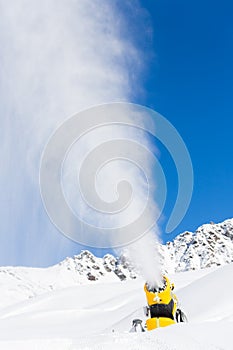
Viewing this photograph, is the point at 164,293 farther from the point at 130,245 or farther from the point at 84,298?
the point at 84,298

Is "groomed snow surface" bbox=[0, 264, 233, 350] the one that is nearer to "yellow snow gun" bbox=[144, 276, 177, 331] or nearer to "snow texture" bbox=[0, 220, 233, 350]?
"snow texture" bbox=[0, 220, 233, 350]

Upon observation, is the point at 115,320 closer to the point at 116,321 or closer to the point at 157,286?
the point at 116,321

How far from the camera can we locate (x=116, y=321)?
20.7 m

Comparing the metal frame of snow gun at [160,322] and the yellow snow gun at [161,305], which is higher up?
the yellow snow gun at [161,305]

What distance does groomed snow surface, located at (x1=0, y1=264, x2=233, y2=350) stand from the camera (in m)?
5.93

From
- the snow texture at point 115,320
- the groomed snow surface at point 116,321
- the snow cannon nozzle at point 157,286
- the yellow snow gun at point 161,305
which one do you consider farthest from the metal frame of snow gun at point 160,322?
the groomed snow surface at point 116,321

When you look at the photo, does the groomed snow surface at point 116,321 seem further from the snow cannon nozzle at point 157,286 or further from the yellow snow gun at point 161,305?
the snow cannon nozzle at point 157,286

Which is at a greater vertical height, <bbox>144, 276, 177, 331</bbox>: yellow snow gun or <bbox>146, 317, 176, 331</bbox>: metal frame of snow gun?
<bbox>144, 276, 177, 331</bbox>: yellow snow gun

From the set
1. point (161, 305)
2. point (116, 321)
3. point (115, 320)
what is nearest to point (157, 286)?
point (161, 305)

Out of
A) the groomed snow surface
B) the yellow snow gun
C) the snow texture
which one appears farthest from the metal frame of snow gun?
the groomed snow surface

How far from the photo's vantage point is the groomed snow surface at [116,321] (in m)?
5.93

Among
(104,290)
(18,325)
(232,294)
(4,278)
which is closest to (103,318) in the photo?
(18,325)

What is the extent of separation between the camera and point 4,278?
198250 millimetres

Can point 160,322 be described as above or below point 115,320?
below
